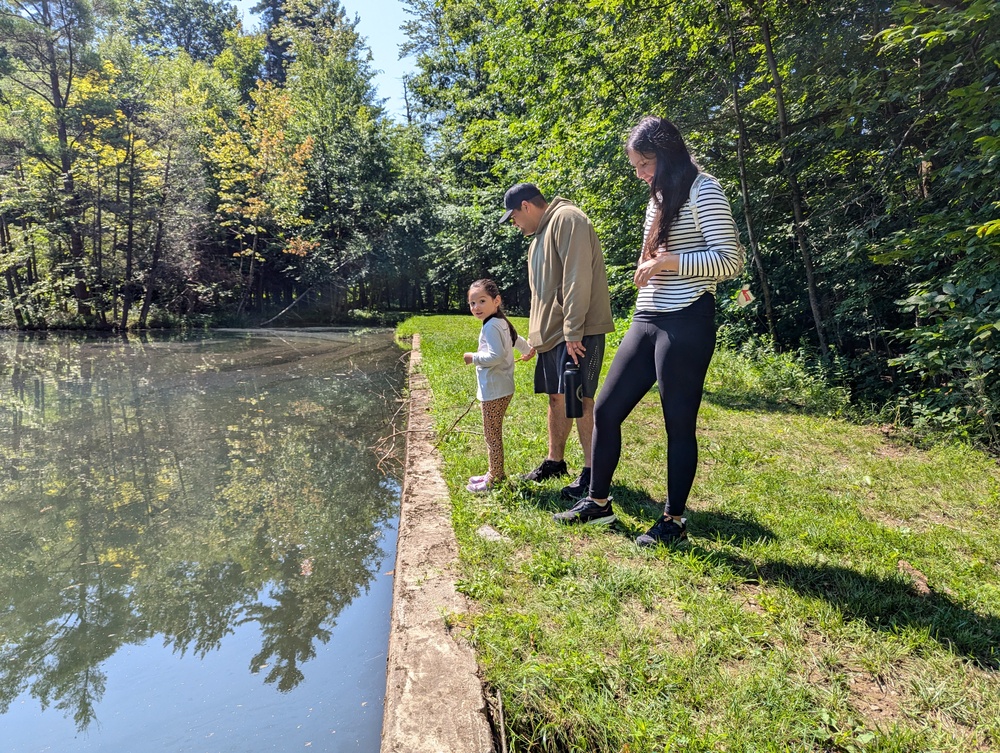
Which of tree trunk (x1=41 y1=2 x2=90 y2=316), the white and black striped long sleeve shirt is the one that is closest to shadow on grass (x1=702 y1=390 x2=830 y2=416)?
the white and black striped long sleeve shirt

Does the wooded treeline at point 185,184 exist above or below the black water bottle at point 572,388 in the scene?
above

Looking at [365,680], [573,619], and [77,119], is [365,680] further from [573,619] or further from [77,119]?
[77,119]

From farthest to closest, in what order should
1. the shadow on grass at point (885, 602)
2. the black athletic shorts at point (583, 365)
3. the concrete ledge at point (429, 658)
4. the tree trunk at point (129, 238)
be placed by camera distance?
1. the tree trunk at point (129, 238)
2. the black athletic shorts at point (583, 365)
3. the shadow on grass at point (885, 602)
4. the concrete ledge at point (429, 658)

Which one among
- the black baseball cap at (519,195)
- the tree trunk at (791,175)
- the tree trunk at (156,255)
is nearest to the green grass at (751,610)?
the black baseball cap at (519,195)

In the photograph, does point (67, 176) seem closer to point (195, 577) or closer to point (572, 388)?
point (195, 577)

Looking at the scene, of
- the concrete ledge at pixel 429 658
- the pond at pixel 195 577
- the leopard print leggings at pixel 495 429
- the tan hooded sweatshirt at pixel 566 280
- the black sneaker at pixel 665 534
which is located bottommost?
the pond at pixel 195 577

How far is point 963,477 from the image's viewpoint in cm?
421

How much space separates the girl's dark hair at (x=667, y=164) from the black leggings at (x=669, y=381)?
0.46m

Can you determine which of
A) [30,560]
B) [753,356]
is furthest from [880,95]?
[30,560]

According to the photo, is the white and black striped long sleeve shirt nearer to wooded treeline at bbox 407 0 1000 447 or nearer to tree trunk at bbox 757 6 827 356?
wooded treeline at bbox 407 0 1000 447

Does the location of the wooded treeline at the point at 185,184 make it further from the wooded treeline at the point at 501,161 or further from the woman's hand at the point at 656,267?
the woman's hand at the point at 656,267

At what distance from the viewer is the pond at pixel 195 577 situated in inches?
87.4

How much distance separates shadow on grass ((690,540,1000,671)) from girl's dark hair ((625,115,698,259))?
1625mm

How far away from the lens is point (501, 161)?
1179 centimetres
